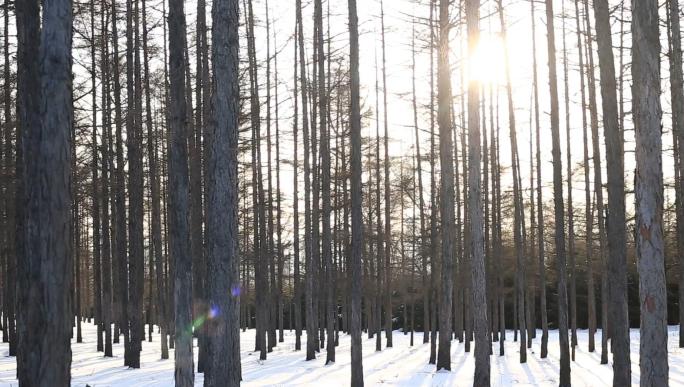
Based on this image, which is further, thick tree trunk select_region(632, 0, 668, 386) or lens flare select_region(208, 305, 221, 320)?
lens flare select_region(208, 305, 221, 320)

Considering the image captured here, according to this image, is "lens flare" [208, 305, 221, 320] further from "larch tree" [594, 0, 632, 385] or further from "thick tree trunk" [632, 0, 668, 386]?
"larch tree" [594, 0, 632, 385]

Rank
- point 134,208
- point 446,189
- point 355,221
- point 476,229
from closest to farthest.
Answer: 1. point 476,229
2. point 355,221
3. point 446,189
4. point 134,208

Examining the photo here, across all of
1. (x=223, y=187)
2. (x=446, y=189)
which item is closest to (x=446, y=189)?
(x=446, y=189)

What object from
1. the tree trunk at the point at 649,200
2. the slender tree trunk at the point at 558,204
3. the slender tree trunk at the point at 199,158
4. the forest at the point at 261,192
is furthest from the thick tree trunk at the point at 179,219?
the slender tree trunk at the point at 558,204

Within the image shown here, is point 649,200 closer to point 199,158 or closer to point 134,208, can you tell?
point 199,158

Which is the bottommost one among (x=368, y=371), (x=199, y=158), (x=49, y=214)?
(x=368, y=371)

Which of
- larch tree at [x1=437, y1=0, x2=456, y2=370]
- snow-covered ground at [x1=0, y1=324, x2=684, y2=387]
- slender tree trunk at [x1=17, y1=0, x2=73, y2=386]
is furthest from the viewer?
larch tree at [x1=437, y1=0, x2=456, y2=370]

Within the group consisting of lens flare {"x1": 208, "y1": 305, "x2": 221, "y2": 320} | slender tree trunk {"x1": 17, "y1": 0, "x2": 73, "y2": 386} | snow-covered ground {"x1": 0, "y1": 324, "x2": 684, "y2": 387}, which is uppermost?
Answer: slender tree trunk {"x1": 17, "y1": 0, "x2": 73, "y2": 386}

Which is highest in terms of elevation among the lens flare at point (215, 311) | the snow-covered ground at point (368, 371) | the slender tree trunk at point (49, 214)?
the slender tree trunk at point (49, 214)

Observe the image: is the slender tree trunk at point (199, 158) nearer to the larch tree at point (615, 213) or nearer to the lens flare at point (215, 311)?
the lens flare at point (215, 311)

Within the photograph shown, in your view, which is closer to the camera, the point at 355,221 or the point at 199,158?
the point at 355,221

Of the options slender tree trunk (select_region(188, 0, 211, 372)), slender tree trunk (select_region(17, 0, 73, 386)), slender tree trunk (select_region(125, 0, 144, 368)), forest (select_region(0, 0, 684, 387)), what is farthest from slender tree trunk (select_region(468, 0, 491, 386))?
slender tree trunk (select_region(125, 0, 144, 368))

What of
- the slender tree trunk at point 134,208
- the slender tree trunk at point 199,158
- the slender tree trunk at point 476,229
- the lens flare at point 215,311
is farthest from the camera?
the slender tree trunk at point 134,208

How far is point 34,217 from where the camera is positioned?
5.90 m
